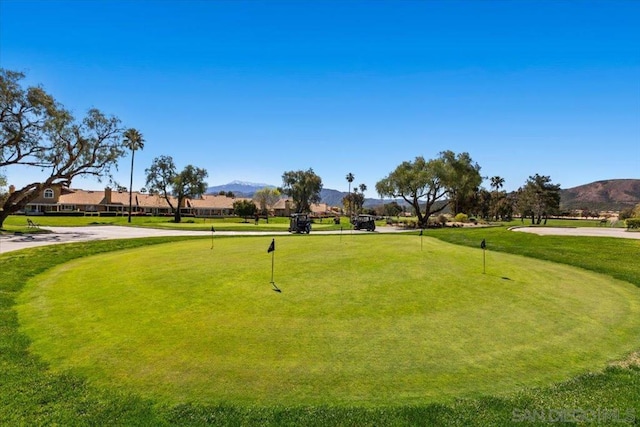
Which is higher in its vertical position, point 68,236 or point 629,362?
point 68,236

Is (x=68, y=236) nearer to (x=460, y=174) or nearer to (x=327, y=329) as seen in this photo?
(x=327, y=329)

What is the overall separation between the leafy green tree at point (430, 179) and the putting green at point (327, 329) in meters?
46.1

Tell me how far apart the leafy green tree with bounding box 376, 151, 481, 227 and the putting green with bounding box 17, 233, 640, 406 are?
46051mm

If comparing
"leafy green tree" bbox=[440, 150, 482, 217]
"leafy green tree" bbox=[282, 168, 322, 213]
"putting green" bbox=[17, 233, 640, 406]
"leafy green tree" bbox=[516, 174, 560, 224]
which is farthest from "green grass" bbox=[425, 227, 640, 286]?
"leafy green tree" bbox=[282, 168, 322, 213]

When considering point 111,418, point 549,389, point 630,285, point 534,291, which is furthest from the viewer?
point 630,285

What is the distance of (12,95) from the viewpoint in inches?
1316

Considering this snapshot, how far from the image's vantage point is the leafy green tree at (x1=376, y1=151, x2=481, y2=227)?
190ft

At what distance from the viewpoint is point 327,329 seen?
296 inches

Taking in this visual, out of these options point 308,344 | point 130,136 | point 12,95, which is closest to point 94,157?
point 12,95

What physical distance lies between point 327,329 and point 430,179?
5396 cm

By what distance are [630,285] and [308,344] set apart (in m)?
13.0

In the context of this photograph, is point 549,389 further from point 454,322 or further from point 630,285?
point 630,285

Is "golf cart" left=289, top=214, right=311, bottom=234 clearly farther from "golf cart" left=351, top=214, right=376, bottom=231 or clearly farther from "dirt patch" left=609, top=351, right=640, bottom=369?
"dirt patch" left=609, top=351, right=640, bottom=369

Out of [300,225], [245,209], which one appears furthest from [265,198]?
[300,225]
